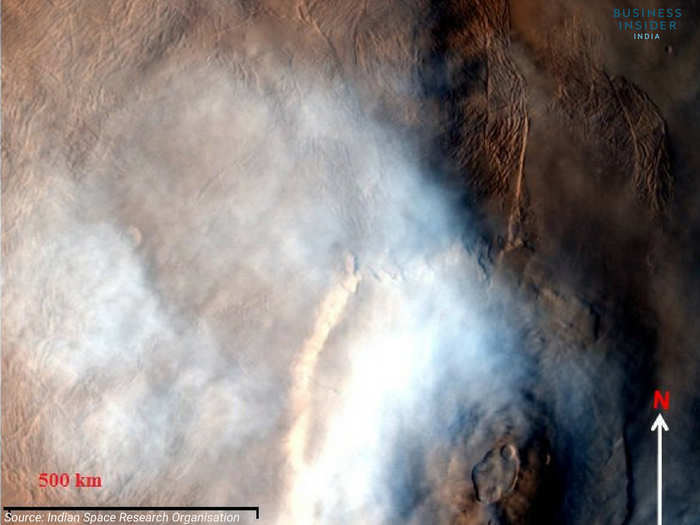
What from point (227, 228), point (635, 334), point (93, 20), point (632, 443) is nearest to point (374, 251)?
point (227, 228)

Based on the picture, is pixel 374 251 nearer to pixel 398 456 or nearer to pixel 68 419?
pixel 398 456

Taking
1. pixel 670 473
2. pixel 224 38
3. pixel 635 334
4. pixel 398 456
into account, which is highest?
pixel 224 38

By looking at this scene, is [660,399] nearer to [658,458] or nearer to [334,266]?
[658,458]

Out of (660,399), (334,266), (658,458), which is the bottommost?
(658,458)

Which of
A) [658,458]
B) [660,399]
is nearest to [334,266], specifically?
[660,399]

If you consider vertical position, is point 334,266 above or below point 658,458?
above

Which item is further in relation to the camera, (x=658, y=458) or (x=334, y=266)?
(x=658, y=458)

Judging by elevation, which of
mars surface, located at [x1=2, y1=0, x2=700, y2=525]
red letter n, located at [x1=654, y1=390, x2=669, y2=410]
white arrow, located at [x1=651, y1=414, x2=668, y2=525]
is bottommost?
white arrow, located at [x1=651, y1=414, x2=668, y2=525]

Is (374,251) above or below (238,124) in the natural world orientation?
below
